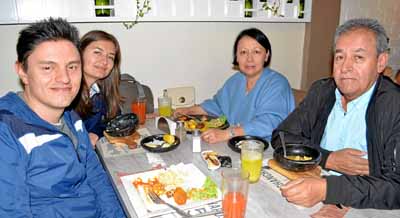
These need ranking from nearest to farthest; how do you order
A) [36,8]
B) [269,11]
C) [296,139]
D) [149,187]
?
1. [149,187]
2. [296,139]
3. [36,8]
4. [269,11]

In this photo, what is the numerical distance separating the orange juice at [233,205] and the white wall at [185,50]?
2012 mm

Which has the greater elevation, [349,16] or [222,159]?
[349,16]

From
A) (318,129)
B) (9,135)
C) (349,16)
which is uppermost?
(349,16)

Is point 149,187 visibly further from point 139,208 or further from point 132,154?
point 132,154

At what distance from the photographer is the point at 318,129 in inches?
62.8

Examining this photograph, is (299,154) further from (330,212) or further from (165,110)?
(165,110)

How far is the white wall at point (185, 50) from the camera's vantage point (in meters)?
2.77

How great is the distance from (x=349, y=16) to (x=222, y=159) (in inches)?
93.0

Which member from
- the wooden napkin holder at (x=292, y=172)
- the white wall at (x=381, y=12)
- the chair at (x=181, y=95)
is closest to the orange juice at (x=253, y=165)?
the wooden napkin holder at (x=292, y=172)

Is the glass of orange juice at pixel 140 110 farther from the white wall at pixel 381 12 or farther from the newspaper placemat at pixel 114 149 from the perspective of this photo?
the white wall at pixel 381 12

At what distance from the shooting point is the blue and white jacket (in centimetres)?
104

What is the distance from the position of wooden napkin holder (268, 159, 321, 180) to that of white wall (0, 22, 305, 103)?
177 cm

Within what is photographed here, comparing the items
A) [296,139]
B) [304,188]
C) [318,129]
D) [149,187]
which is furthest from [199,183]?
[318,129]

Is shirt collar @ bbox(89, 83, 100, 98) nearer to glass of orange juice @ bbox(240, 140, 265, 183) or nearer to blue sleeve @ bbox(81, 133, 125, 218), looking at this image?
blue sleeve @ bbox(81, 133, 125, 218)
